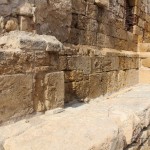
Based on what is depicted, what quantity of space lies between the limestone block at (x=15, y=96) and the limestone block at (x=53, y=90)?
280 millimetres

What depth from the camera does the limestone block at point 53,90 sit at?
2.88 meters

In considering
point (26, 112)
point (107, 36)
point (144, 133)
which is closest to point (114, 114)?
point (144, 133)

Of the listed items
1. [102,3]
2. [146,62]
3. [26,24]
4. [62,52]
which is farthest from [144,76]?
[26,24]

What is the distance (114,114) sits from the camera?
300 cm

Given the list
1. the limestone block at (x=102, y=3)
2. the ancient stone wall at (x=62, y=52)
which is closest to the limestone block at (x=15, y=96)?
the ancient stone wall at (x=62, y=52)

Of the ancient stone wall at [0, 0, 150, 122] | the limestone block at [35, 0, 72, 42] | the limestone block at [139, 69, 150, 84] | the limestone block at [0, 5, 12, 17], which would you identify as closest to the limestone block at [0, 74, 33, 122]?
the ancient stone wall at [0, 0, 150, 122]

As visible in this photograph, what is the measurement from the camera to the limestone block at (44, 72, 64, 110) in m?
2.88

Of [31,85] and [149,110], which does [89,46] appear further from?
[31,85]

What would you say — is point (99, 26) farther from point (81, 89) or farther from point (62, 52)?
point (62, 52)

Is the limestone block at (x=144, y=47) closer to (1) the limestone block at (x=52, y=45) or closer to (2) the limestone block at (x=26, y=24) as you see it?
(1) the limestone block at (x=52, y=45)

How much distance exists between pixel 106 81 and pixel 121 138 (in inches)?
103

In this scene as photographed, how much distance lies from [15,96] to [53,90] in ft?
2.02

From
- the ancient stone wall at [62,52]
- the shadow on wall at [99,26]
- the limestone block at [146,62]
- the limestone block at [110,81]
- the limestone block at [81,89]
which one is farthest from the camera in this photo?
the limestone block at [146,62]

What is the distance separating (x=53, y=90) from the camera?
297cm
